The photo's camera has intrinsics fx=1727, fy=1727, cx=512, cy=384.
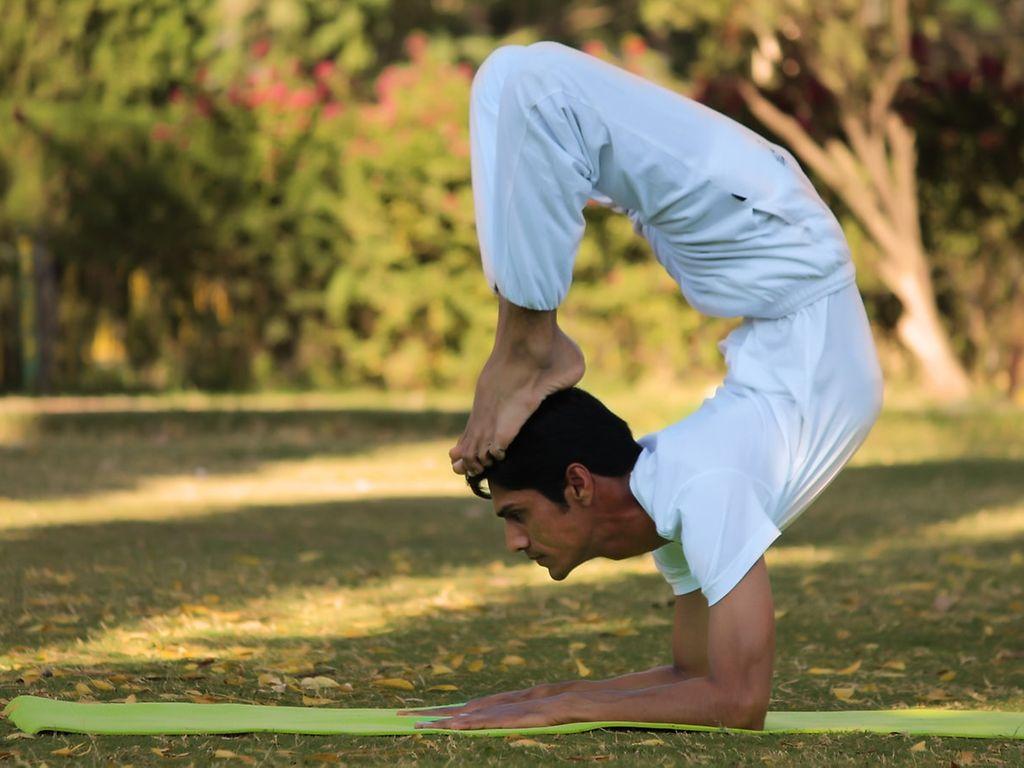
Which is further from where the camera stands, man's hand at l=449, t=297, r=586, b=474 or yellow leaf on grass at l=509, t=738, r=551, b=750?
man's hand at l=449, t=297, r=586, b=474

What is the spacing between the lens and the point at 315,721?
153 inches

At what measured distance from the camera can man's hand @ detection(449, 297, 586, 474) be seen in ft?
12.6

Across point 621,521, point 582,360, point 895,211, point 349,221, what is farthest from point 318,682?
point 349,221

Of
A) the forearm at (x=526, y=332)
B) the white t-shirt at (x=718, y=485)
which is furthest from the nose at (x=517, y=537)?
the forearm at (x=526, y=332)

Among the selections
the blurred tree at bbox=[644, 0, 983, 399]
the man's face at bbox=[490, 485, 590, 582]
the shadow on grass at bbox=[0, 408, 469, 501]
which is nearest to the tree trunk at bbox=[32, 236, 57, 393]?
the shadow on grass at bbox=[0, 408, 469, 501]

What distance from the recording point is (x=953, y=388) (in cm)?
1294

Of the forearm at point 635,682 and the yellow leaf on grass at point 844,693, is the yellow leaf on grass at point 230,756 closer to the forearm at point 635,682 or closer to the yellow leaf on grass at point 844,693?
the forearm at point 635,682

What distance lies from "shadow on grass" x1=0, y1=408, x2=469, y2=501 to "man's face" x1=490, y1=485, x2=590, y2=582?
18.8ft

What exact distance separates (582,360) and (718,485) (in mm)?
496

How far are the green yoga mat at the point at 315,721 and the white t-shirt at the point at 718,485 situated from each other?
45cm

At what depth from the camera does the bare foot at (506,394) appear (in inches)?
150

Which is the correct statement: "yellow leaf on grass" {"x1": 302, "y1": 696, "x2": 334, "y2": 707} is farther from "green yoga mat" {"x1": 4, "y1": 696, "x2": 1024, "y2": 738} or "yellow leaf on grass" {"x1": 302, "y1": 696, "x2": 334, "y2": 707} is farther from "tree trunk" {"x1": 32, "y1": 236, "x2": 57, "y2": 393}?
"tree trunk" {"x1": 32, "y1": 236, "x2": 57, "y2": 393}

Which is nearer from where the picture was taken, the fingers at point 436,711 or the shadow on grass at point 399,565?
the fingers at point 436,711

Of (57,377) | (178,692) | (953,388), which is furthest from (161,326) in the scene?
(178,692)
